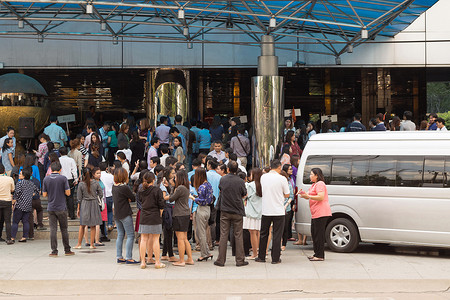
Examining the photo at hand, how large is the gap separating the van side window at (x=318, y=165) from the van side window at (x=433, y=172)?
190cm

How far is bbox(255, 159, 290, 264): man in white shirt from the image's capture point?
12766 mm

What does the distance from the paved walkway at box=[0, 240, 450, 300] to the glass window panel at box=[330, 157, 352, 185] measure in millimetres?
1415

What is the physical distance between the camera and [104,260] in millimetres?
13453

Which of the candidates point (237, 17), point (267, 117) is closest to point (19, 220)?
point (267, 117)

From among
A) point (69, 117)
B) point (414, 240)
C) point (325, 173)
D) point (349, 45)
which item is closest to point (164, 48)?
point (69, 117)

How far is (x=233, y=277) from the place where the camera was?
39.0ft

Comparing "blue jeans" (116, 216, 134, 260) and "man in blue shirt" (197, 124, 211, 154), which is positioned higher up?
"man in blue shirt" (197, 124, 211, 154)

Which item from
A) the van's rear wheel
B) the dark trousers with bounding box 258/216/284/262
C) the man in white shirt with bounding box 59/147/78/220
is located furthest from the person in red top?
the man in white shirt with bounding box 59/147/78/220

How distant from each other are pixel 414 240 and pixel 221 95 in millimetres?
15271

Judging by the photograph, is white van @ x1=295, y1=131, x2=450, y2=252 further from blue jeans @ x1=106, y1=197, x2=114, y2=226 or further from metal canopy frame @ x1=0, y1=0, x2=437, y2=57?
metal canopy frame @ x1=0, y1=0, x2=437, y2=57

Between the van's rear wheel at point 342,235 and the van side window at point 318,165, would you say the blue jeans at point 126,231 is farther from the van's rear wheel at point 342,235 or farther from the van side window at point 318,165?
the van's rear wheel at point 342,235

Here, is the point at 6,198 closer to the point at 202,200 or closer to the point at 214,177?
the point at 214,177

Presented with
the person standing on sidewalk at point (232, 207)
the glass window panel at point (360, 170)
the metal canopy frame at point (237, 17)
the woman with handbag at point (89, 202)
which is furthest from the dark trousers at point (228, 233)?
the metal canopy frame at point (237, 17)

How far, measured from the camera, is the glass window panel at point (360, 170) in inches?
548
